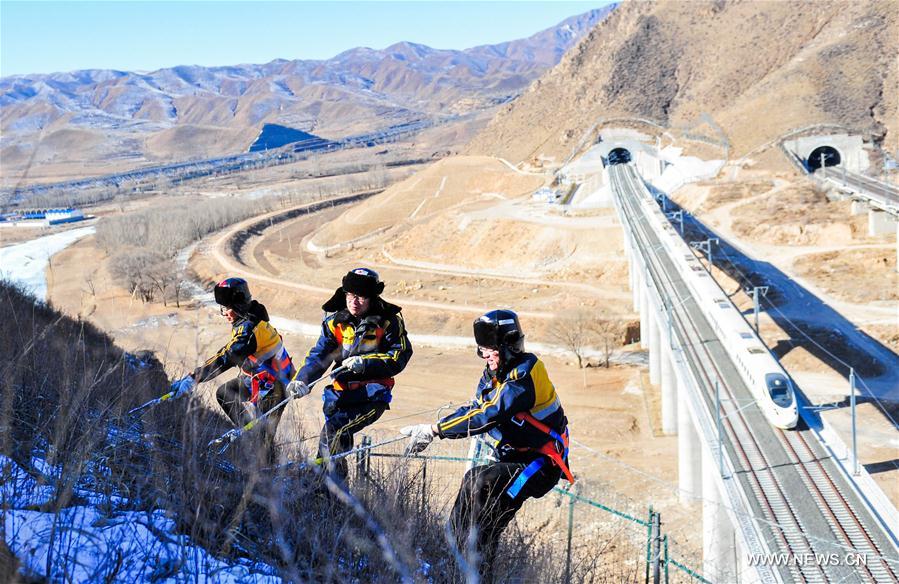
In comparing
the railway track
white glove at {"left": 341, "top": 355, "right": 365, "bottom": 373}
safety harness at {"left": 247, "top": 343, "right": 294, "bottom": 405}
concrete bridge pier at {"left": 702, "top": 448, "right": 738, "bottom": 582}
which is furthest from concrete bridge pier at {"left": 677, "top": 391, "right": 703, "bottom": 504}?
white glove at {"left": 341, "top": 355, "right": 365, "bottom": 373}

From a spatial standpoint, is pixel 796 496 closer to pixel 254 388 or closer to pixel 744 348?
pixel 744 348

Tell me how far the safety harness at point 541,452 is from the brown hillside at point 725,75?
9366 centimetres

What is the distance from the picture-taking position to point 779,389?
23906 mm

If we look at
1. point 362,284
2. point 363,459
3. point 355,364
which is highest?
point 362,284

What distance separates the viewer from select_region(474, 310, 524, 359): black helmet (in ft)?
22.4

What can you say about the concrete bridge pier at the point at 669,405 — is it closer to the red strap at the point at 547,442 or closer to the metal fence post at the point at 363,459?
the metal fence post at the point at 363,459

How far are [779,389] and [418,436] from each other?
19.9 meters

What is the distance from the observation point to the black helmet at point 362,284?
780cm

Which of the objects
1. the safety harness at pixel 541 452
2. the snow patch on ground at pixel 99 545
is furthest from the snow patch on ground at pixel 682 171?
the snow patch on ground at pixel 99 545

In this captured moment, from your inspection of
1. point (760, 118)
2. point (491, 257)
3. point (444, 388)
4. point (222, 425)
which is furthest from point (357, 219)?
point (222, 425)

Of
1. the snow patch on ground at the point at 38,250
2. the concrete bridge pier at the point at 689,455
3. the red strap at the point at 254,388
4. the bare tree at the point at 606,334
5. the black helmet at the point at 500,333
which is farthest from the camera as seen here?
the snow patch on ground at the point at 38,250

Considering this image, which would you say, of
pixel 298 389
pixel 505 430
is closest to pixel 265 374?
pixel 298 389

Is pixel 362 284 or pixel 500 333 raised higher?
pixel 362 284

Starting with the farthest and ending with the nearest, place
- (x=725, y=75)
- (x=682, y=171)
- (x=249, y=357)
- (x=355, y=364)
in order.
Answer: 1. (x=725, y=75)
2. (x=682, y=171)
3. (x=249, y=357)
4. (x=355, y=364)
